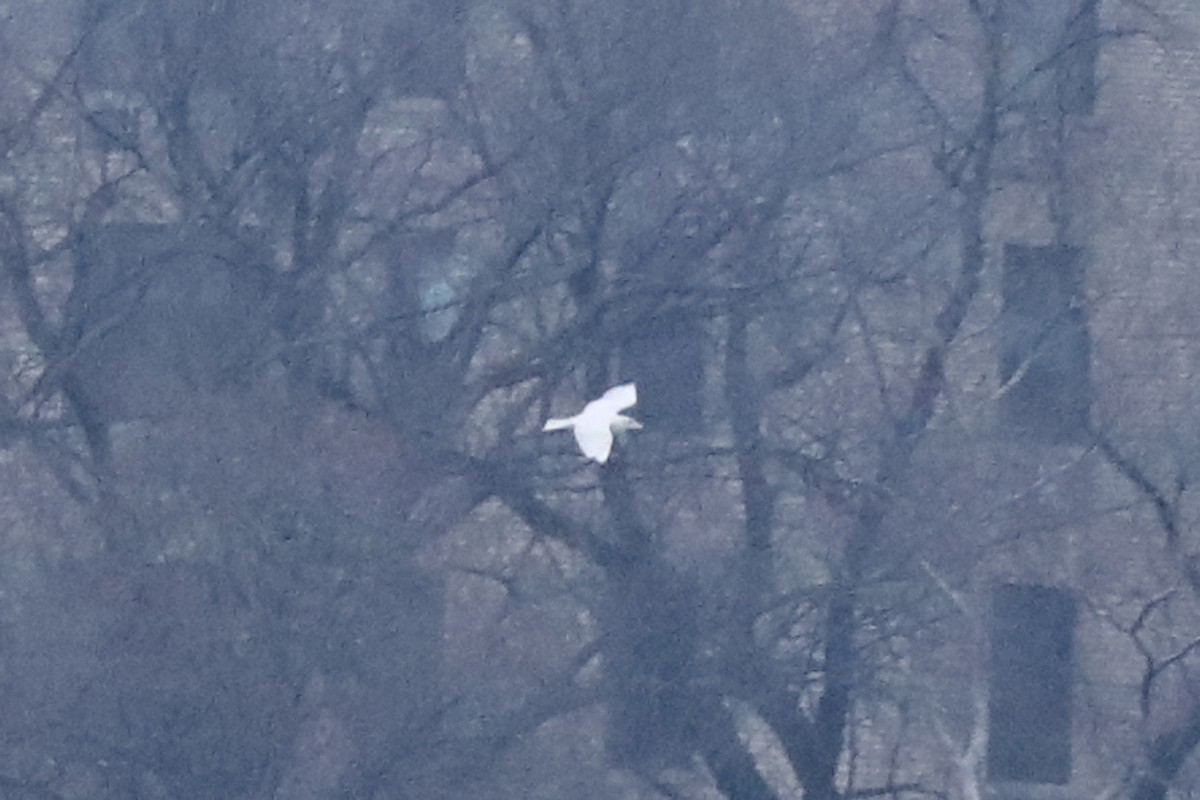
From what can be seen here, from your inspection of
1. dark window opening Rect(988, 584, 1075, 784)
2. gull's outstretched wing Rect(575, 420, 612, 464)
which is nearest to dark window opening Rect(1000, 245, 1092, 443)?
dark window opening Rect(988, 584, 1075, 784)

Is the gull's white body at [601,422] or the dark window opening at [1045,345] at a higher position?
the dark window opening at [1045,345]

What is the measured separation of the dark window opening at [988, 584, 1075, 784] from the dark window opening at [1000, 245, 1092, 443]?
114 centimetres

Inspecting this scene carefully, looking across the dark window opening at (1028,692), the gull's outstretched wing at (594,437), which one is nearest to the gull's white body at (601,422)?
the gull's outstretched wing at (594,437)

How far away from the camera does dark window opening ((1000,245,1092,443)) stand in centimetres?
1569

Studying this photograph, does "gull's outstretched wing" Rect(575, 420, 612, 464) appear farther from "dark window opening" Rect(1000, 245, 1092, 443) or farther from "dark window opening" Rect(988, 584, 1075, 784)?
"dark window opening" Rect(988, 584, 1075, 784)

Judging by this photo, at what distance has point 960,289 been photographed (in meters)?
14.9

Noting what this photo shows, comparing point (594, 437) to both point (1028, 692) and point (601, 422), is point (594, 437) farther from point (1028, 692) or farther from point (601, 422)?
point (1028, 692)

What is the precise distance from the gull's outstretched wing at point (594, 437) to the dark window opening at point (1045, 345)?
3395mm

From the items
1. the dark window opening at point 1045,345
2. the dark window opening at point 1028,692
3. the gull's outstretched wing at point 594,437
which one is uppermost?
the dark window opening at point 1045,345

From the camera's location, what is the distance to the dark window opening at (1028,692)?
1568cm

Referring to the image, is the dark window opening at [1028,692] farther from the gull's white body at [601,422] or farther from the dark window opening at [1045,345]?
the gull's white body at [601,422]

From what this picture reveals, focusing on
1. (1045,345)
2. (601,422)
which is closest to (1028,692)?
(1045,345)

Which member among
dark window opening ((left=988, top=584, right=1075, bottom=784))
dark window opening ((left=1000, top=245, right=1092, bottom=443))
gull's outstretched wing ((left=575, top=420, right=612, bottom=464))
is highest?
dark window opening ((left=1000, top=245, right=1092, bottom=443))

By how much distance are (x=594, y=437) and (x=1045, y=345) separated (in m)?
4.06
